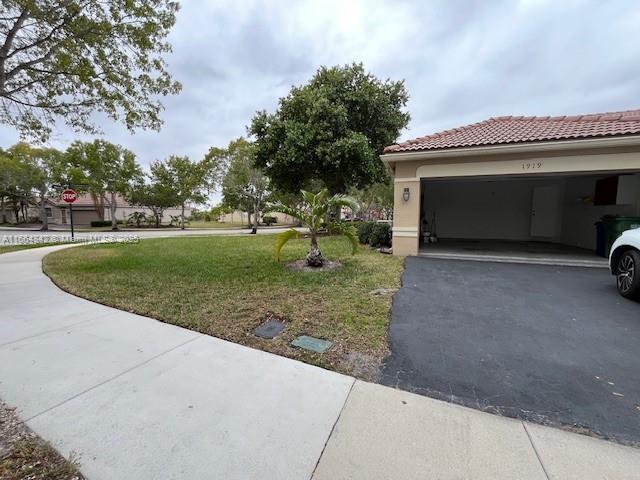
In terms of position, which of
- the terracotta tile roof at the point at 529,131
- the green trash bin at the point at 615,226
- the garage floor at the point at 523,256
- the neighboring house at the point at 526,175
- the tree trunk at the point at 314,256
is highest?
the terracotta tile roof at the point at 529,131

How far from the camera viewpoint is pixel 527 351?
3.09 meters

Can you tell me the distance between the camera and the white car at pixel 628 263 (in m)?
4.57

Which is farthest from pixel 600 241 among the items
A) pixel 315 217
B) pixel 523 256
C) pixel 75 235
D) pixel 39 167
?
pixel 39 167

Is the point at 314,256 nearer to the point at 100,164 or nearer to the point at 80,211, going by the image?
the point at 100,164

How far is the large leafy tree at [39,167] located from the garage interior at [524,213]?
103 ft

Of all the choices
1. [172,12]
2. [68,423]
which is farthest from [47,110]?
[68,423]

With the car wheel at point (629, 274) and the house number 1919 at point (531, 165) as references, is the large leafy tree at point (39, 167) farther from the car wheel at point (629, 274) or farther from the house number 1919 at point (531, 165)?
the car wheel at point (629, 274)

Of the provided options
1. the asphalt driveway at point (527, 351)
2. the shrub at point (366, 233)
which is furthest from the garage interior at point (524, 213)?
the asphalt driveway at point (527, 351)

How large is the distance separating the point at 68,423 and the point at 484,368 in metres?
3.46

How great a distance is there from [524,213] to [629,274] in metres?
8.77

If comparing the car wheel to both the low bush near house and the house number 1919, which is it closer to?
the house number 1919

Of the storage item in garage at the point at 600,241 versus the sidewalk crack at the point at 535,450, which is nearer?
the sidewalk crack at the point at 535,450

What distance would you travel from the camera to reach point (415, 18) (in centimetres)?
686

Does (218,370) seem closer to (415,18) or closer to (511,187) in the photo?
(415,18)
